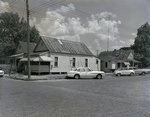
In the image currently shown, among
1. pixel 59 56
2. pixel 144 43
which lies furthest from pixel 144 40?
pixel 59 56

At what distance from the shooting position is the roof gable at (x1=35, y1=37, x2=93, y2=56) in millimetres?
30656

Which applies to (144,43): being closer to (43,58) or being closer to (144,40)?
(144,40)

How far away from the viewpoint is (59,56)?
30.7m

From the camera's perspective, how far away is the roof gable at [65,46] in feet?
101

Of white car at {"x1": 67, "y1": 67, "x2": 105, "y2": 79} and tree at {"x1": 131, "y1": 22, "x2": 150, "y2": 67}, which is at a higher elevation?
tree at {"x1": 131, "y1": 22, "x2": 150, "y2": 67}

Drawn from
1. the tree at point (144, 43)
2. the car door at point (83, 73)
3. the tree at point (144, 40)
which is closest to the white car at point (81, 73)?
the car door at point (83, 73)

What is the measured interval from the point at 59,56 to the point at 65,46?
10.9ft

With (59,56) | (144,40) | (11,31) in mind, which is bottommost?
(59,56)

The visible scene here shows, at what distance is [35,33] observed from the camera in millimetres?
53406

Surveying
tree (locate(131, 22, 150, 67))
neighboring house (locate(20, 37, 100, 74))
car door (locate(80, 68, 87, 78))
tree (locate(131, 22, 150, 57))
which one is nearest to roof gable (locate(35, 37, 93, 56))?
neighboring house (locate(20, 37, 100, 74))

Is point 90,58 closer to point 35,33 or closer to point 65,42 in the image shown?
point 65,42

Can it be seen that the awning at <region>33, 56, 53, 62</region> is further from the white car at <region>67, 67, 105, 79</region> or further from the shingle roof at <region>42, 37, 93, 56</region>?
the white car at <region>67, 67, 105, 79</region>

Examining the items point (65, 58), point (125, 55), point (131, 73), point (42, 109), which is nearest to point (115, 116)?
point (42, 109)

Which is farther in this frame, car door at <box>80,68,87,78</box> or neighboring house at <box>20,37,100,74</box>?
neighboring house at <box>20,37,100,74</box>
